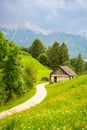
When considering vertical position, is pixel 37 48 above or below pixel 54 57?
above

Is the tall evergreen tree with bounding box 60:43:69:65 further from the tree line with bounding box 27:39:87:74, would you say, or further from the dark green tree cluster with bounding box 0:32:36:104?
the dark green tree cluster with bounding box 0:32:36:104

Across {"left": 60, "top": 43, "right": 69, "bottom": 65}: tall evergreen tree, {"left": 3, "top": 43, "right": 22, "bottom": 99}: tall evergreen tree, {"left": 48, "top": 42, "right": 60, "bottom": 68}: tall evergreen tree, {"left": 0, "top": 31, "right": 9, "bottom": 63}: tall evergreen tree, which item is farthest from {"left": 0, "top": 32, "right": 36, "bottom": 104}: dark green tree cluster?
{"left": 60, "top": 43, "right": 69, "bottom": 65}: tall evergreen tree

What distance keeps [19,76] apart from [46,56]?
11931cm

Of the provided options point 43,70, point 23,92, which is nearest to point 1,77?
point 23,92

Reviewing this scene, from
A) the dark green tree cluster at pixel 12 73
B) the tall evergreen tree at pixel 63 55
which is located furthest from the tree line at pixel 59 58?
the dark green tree cluster at pixel 12 73

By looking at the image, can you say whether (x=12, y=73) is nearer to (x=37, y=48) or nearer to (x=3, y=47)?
(x=3, y=47)

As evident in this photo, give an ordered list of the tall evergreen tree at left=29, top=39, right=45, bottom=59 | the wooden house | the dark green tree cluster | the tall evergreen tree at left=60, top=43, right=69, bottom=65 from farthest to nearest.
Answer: the tall evergreen tree at left=29, top=39, right=45, bottom=59
the tall evergreen tree at left=60, top=43, right=69, bottom=65
the wooden house
the dark green tree cluster

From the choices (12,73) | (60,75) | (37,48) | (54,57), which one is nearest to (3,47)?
(12,73)

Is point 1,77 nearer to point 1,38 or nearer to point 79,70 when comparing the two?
point 1,38

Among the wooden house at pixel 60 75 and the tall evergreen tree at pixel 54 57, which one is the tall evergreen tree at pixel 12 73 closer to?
the wooden house at pixel 60 75

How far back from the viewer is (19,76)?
205ft

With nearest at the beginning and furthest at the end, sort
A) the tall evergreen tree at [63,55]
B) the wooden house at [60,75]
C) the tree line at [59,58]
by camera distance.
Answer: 1. the wooden house at [60,75]
2. the tree line at [59,58]
3. the tall evergreen tree at [63,55]

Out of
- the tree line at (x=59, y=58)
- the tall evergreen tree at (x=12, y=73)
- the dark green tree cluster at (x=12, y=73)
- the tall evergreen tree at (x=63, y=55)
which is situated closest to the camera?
the dark green tree cluster at (x=12, y=73)

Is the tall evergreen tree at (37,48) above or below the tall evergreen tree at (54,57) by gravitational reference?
above
